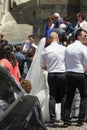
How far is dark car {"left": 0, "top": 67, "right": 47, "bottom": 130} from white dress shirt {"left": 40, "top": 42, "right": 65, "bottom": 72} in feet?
13.8

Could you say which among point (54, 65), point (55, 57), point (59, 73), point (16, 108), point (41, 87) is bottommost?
point (41, 87)

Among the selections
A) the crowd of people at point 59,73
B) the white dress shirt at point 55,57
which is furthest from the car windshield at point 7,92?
the white dress shirt at point 55,57

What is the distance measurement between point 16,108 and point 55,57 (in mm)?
4876

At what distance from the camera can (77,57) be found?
860 centimetres

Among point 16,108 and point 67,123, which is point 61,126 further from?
point 16,108

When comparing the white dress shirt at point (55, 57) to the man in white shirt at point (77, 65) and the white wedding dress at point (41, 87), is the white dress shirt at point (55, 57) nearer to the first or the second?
the man in white shirt at point (77, 65)

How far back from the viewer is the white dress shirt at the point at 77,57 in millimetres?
8594

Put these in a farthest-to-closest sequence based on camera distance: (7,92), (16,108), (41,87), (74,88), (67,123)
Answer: (41,87)
(67,123)
(74,88)
(7,92)
(16,108)

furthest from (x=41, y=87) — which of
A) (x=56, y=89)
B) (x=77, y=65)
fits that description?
(x=77, y=65)

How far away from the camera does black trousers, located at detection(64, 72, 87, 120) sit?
8.64 meters

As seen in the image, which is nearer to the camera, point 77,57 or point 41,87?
point 77,57

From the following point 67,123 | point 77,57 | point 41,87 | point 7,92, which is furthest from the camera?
point 41,87

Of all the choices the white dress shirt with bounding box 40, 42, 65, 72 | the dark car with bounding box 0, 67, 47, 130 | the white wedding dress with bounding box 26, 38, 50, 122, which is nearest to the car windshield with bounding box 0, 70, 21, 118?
the dark car with bounding box 0, 67, 47, 130

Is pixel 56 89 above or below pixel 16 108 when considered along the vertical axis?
below
